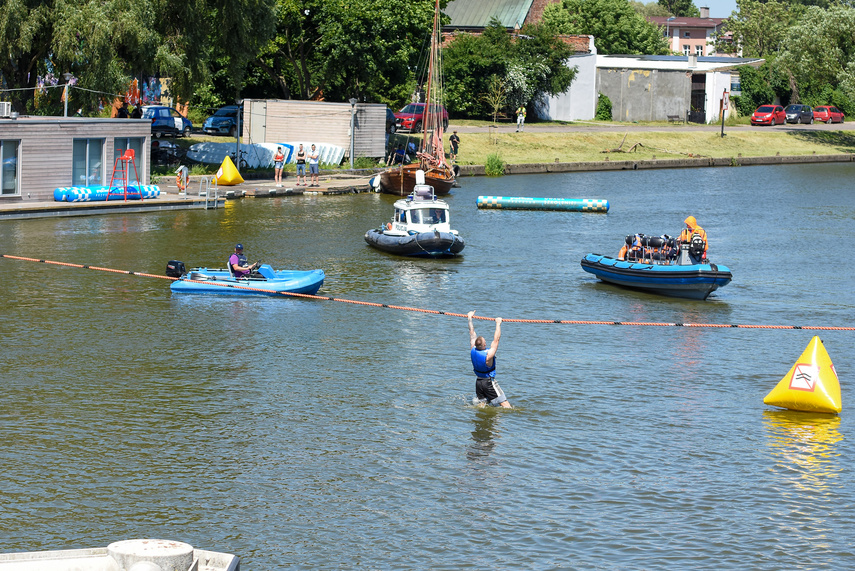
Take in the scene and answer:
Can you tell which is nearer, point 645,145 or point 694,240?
point 694,240

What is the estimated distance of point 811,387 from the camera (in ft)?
59.4

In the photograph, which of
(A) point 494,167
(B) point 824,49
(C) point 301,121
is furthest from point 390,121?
(B) point 824,49

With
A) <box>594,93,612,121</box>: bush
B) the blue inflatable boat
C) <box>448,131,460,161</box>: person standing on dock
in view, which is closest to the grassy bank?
<box>448,131,460,161</box>: person standing on dock

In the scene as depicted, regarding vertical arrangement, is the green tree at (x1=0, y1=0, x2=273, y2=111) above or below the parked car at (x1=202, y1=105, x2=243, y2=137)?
above

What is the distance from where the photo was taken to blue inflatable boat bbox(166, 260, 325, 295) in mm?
26344

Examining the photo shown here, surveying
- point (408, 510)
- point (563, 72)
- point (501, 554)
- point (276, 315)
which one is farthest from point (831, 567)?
point (563, 72)

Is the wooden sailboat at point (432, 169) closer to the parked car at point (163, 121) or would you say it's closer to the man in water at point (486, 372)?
the parked car at point (163, 121)


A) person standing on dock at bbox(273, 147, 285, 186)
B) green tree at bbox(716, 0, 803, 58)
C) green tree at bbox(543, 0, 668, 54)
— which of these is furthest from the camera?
green tree at bbox(716, 0, 803, 58)

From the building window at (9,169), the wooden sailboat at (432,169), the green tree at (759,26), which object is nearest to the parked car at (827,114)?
the green tree at (759,26)

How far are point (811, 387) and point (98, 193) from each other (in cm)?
2973

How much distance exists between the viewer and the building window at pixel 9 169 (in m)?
37.6

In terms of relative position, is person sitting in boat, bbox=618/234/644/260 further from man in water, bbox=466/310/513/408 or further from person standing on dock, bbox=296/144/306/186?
person standing on dock, bbox=296/144/306/186

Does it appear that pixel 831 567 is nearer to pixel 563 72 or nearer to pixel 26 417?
pixel 26 417

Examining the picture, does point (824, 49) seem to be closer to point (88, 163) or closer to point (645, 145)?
point (645, 145)
